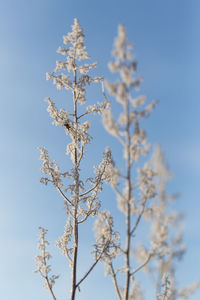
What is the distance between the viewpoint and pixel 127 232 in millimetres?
7371

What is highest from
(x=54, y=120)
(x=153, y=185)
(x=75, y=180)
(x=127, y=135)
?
(x=54, y=120)

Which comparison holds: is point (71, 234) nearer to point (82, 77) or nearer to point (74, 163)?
point (74, 163)

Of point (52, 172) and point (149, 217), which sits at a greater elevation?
point (52, 172)

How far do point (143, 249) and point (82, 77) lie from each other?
8294 mm

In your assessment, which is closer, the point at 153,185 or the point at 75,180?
the point at 153,185

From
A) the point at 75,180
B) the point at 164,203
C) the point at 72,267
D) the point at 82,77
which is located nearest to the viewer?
the point at 164,203

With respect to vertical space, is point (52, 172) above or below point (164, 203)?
above

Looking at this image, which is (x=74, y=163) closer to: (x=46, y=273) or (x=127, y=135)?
(x=46, y=273)

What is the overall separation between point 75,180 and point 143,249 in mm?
6215

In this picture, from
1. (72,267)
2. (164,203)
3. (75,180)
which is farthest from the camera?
(75,180)

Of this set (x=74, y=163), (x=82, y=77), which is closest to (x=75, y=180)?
(x=74, y=163)

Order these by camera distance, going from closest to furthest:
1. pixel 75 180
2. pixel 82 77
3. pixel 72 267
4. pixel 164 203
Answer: pixel 164 203
pixel 72 267
pixel 75 180
pixel 82 77

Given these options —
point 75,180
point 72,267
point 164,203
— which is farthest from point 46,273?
point 164,203

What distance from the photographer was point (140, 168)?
299 inches
